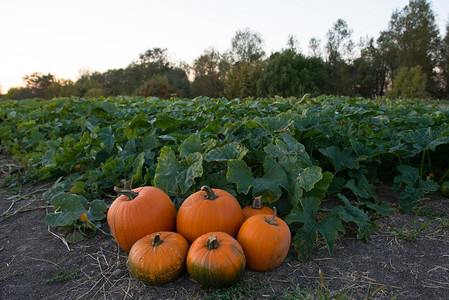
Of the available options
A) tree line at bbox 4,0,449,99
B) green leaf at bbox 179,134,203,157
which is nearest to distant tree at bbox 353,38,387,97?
tree line at bbox 4,0,449,99

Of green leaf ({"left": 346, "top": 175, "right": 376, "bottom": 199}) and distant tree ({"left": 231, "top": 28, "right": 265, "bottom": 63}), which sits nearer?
green leaf ({"left": 346, "top": 175, "right": 376, "bottom": 199})

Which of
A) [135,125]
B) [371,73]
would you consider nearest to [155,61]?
[371,73]

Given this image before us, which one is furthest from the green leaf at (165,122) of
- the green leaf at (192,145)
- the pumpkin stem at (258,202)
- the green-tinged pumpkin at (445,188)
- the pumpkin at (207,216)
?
the green-tinged pumpkin at (445,188)

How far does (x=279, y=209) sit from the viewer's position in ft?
7.00

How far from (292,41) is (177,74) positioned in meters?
15.1

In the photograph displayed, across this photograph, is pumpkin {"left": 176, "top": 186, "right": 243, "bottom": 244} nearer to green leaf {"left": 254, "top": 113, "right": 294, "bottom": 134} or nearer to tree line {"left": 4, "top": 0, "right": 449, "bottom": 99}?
green leaf {"left": 254, "top": 113, "right": 294, "bottom": 134}

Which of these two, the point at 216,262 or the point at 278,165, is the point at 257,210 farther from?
the point at 216,262

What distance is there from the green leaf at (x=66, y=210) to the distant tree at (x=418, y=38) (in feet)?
114

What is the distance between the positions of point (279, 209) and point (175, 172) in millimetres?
781

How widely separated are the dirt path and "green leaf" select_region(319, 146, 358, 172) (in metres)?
0.50

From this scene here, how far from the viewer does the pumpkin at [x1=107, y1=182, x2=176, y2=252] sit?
1.88m

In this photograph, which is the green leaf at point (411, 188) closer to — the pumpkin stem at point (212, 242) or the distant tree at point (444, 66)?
the pumpkin stem at point (212, 242)

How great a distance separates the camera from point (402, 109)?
4004 mm

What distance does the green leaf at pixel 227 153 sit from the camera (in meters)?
2.16
